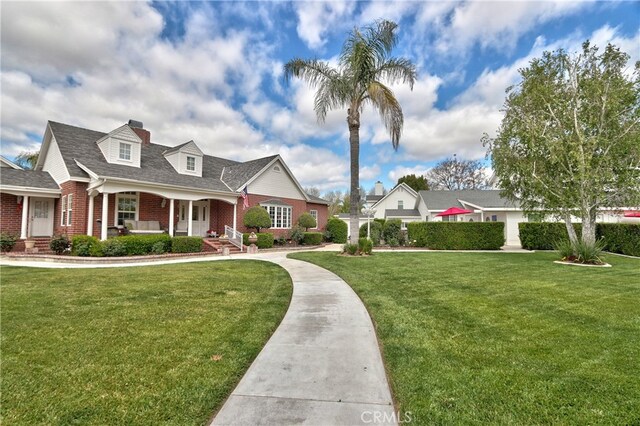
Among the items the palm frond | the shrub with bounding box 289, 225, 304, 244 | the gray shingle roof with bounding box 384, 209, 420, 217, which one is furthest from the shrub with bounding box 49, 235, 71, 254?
the gray shingle roof with bounding box 384, 209, 420, 217

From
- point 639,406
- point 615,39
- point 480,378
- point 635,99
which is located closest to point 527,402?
point 480,378

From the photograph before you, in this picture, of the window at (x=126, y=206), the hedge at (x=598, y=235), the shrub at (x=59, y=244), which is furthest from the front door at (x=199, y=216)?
the hedge at (x=598, y=235)

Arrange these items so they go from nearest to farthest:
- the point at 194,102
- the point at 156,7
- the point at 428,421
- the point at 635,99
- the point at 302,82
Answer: the point at 428,421, the point at 156,7, the point at 635,99, the point at 302,82, the point at 194,102

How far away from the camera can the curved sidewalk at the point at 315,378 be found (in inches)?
93.3

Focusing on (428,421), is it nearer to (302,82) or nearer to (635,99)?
(302,82)

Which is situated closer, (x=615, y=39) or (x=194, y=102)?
(x=615, y=39)

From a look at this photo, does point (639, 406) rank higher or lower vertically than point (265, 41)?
lower

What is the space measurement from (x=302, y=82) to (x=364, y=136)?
12.6 feet

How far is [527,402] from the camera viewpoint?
8.17ft

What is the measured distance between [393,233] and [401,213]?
670 inches

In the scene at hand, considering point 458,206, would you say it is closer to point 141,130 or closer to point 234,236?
point 234,236

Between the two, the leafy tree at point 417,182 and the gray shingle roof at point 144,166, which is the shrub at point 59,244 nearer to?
the gray shingle roof at point 144,166

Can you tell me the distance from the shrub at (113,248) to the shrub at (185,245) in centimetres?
201

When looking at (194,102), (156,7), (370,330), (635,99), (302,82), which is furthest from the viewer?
(194,102)
